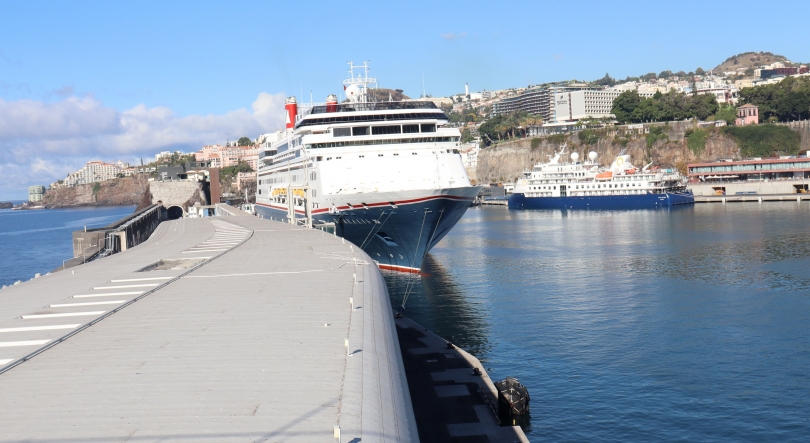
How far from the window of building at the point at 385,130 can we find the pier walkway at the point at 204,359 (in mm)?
25925

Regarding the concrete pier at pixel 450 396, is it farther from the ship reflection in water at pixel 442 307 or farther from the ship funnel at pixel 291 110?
the ship funnel at pixel 291 110

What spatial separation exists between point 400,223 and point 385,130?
26.1 feet

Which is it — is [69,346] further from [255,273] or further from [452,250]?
[452,250]

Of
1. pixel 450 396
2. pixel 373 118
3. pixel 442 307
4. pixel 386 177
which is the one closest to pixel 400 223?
pixel 386 177

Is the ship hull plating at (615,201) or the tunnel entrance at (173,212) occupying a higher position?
the tunnel entrance at (173,212)

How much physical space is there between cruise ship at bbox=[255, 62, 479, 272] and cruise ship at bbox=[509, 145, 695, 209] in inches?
3439

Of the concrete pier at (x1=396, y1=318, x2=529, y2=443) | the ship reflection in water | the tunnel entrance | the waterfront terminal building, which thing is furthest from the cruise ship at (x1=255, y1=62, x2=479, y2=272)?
the waterfront terminal building

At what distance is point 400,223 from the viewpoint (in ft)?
151

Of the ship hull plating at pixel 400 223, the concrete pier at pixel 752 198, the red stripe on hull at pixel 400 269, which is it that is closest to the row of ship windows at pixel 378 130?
the ship hull plating at pixel 400 223

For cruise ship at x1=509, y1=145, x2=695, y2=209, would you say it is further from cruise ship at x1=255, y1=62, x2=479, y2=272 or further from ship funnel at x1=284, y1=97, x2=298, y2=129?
cruise ship at x1=255, y1=62, x2=479, y2=272

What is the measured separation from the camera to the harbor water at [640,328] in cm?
2188

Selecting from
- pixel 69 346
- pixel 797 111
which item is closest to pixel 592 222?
pixel 69 346

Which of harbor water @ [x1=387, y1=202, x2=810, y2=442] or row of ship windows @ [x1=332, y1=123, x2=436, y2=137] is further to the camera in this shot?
row of ship windows @ [x1=332, y1=123, x2=436, y2=137]

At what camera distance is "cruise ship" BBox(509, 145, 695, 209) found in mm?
131500
